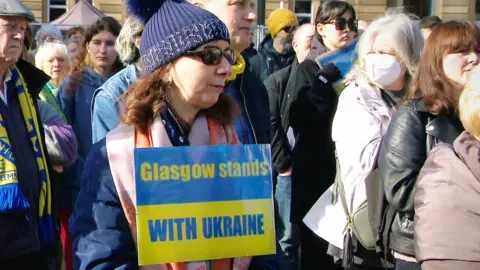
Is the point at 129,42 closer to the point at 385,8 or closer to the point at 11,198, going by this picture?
the point at 11,198

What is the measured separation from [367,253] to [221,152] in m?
1.89

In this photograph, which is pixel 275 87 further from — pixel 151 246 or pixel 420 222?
pixel 151 246

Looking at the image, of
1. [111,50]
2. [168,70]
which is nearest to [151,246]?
[168,70]

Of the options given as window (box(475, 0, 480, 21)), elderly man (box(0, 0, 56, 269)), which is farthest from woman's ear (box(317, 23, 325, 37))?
window (box(475, 0, 480, 21))

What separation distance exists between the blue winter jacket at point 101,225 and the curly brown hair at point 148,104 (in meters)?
0.14

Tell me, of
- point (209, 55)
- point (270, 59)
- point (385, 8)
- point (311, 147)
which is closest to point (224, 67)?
point (209, 55)

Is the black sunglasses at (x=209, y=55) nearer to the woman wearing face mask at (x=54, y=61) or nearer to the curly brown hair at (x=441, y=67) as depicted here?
the curly brown hair at (x=441, y=67)

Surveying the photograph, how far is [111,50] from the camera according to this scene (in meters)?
6.18

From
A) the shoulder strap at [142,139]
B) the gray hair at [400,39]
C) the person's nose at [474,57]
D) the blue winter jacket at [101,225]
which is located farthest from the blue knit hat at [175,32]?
the gray hair at [400,39]

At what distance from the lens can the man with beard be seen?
8570mm

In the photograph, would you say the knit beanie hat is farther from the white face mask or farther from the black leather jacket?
the black leather jacket

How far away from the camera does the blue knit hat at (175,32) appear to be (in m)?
2.97

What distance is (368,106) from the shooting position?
462cm

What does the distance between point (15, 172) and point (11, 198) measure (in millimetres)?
136
